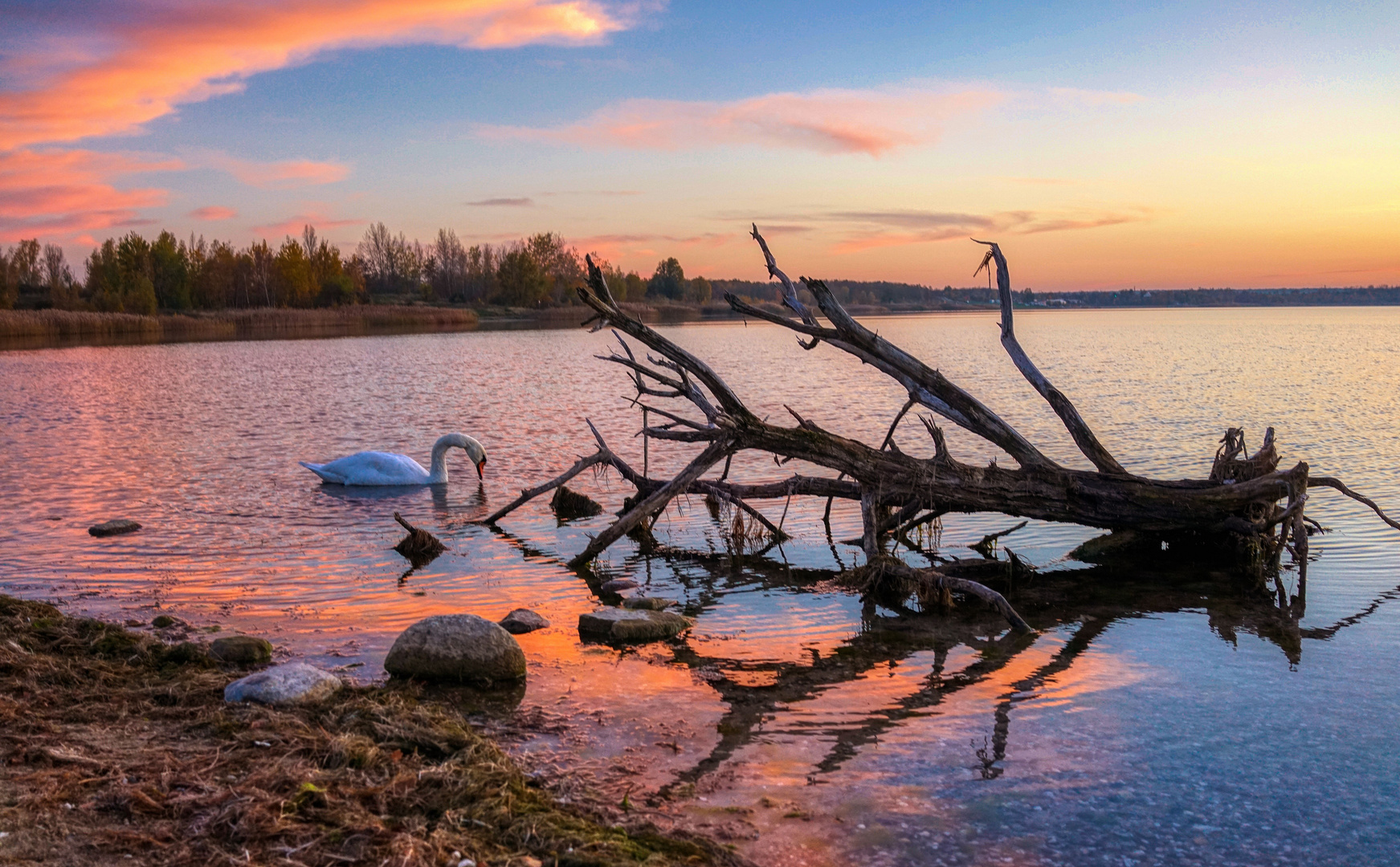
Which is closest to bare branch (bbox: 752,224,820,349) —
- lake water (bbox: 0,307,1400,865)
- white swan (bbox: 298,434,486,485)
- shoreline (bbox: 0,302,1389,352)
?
lake water (bbox: 0,307,1400,865)

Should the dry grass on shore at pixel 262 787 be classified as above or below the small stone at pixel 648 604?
above

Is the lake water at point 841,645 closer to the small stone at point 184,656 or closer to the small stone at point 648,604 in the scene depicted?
the small stone at point 648,604

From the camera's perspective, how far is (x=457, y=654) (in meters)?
6.82

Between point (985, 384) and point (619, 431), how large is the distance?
15502mm

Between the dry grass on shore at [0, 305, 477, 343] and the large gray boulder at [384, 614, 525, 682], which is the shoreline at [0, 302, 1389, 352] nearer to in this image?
the dry grass on shore at [0, 305, 477, 343]

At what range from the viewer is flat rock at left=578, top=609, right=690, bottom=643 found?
7906 mm

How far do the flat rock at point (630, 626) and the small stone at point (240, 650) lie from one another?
2.35m

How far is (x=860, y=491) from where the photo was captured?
33.6 feet

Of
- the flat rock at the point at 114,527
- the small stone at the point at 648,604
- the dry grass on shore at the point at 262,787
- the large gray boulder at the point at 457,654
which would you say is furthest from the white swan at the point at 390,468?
the dry grass on shore at the point at 262,787

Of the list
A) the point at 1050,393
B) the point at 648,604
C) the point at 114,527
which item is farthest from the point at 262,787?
the point at 114,527

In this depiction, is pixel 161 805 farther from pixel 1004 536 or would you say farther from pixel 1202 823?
pixel 1004 536

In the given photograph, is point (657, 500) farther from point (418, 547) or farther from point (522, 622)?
point (418, 547)

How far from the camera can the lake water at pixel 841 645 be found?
5074 millimetres

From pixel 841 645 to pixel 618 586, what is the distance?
2.69 metres
